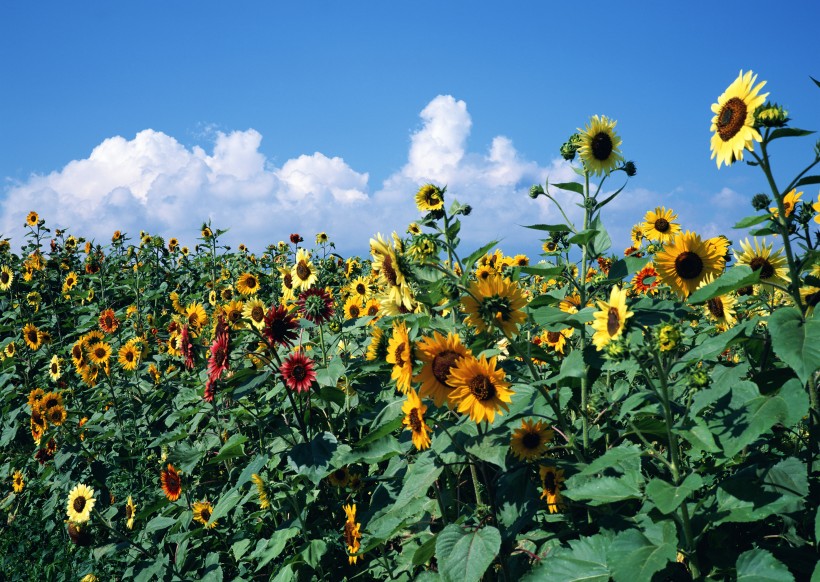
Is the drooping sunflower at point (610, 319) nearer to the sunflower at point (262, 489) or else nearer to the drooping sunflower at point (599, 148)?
the drooping sunflower at point (599, 148)

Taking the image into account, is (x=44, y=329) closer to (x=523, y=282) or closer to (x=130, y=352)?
(x=130, y=352)

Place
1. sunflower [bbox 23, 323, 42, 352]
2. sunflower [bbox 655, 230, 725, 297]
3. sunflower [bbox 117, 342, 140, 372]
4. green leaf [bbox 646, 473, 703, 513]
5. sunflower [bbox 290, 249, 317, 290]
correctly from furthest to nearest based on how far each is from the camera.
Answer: sunflower [bbox 23, 323, 42, 352], sunflower [bbox 117, 342, 140, 372], sunflower [bbox 290, 249, 317, 290], sunflower [bbox 655, 230, 725, 297], green leaf [bbox 646, 473, 703, 513]

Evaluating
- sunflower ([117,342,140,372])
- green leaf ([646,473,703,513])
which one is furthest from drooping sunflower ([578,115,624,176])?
sunflower ([117,342,140,372])

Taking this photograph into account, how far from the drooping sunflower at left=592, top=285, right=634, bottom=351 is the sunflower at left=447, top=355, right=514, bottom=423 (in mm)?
343

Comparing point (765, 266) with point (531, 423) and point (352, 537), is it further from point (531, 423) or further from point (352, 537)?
point (352, 537)

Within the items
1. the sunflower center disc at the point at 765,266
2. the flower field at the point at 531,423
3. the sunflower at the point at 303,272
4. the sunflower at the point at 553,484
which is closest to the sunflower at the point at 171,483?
the flower field at the point at 531,423

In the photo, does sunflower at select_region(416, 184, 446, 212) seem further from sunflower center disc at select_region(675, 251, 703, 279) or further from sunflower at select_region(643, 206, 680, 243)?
sunflower at select_region(643, 206, 680, 243)

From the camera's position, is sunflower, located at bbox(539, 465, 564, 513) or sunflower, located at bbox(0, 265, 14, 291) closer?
sunflower, located at bbox(539, 465, 564, 513)

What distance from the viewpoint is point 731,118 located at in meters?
2.45

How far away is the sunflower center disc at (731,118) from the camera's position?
2.40 metres

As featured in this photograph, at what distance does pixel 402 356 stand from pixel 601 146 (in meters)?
1.55

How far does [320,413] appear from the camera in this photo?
3631 millimetres

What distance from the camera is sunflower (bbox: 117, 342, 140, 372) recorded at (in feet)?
19.0

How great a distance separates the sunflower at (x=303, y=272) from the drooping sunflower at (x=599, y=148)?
196cm
